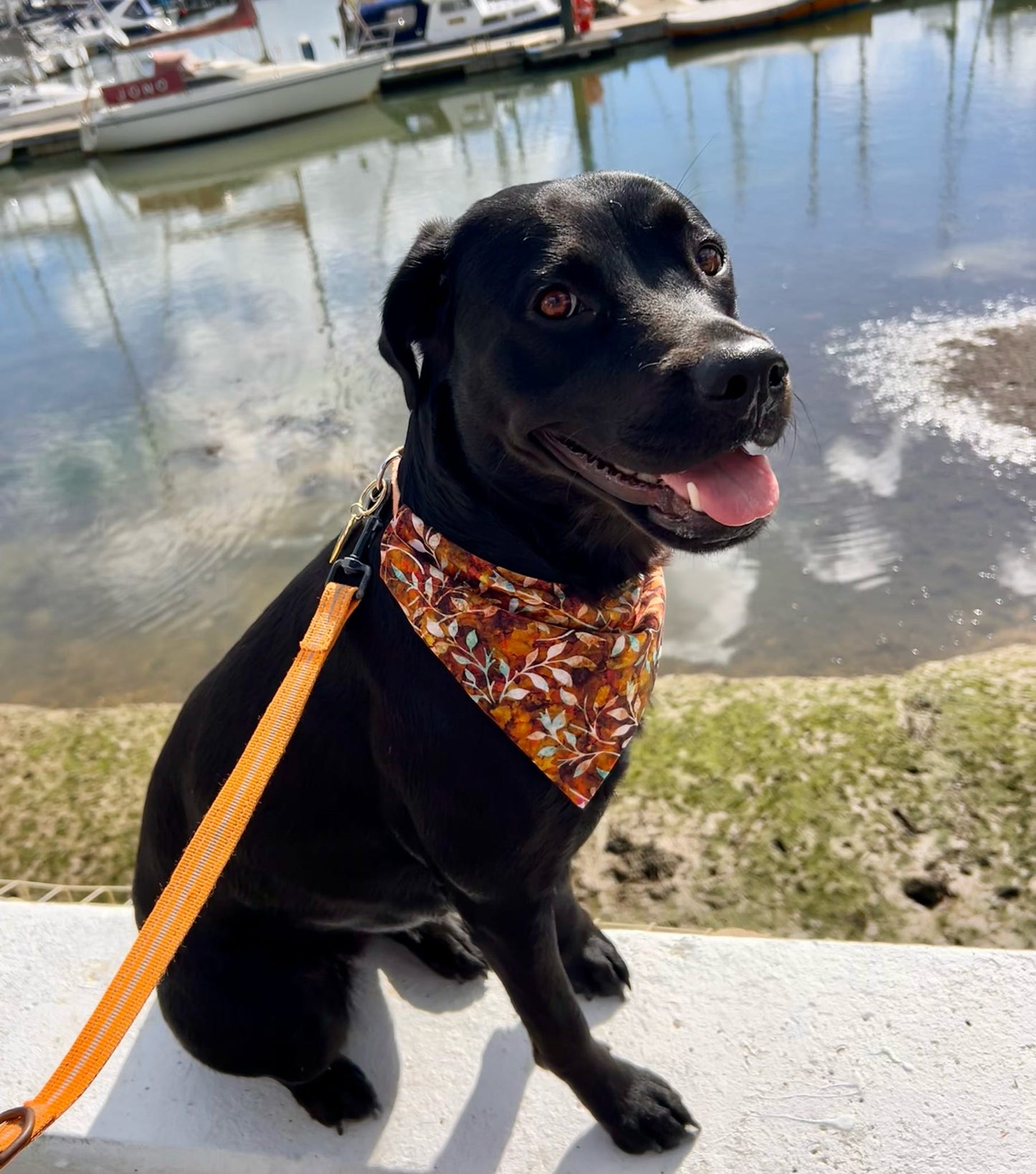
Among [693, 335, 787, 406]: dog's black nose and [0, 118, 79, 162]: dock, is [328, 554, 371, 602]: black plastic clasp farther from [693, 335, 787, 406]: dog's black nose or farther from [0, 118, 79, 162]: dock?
[0, 118, 79, 162]: dock

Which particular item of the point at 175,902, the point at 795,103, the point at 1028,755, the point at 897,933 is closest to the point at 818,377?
the point at 1028,755

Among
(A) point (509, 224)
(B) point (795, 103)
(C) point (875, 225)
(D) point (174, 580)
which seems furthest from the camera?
(B) point (795, 103)

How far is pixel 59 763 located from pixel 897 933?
10.3ft

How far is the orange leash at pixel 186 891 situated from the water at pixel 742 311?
2.90m

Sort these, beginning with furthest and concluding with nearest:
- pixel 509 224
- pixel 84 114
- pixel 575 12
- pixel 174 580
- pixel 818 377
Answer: pixel 575 12
pixel 84 114
pixel 818 377
pixel 174 580
pixel 509 224

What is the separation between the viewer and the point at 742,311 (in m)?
7.45

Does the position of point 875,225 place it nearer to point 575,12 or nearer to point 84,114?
point 575,12

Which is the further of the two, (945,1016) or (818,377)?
(818,377)

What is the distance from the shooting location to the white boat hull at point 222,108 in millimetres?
20375

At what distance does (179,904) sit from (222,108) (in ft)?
74.0

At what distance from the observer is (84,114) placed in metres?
21.4

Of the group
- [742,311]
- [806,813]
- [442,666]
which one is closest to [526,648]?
Result: [442,666]

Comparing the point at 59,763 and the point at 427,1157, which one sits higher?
the point at 427,1157

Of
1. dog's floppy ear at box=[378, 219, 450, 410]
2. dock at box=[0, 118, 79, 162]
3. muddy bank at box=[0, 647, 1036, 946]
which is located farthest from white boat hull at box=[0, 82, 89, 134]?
dog's floppy ear at box=[378, 219, 450, 410]
